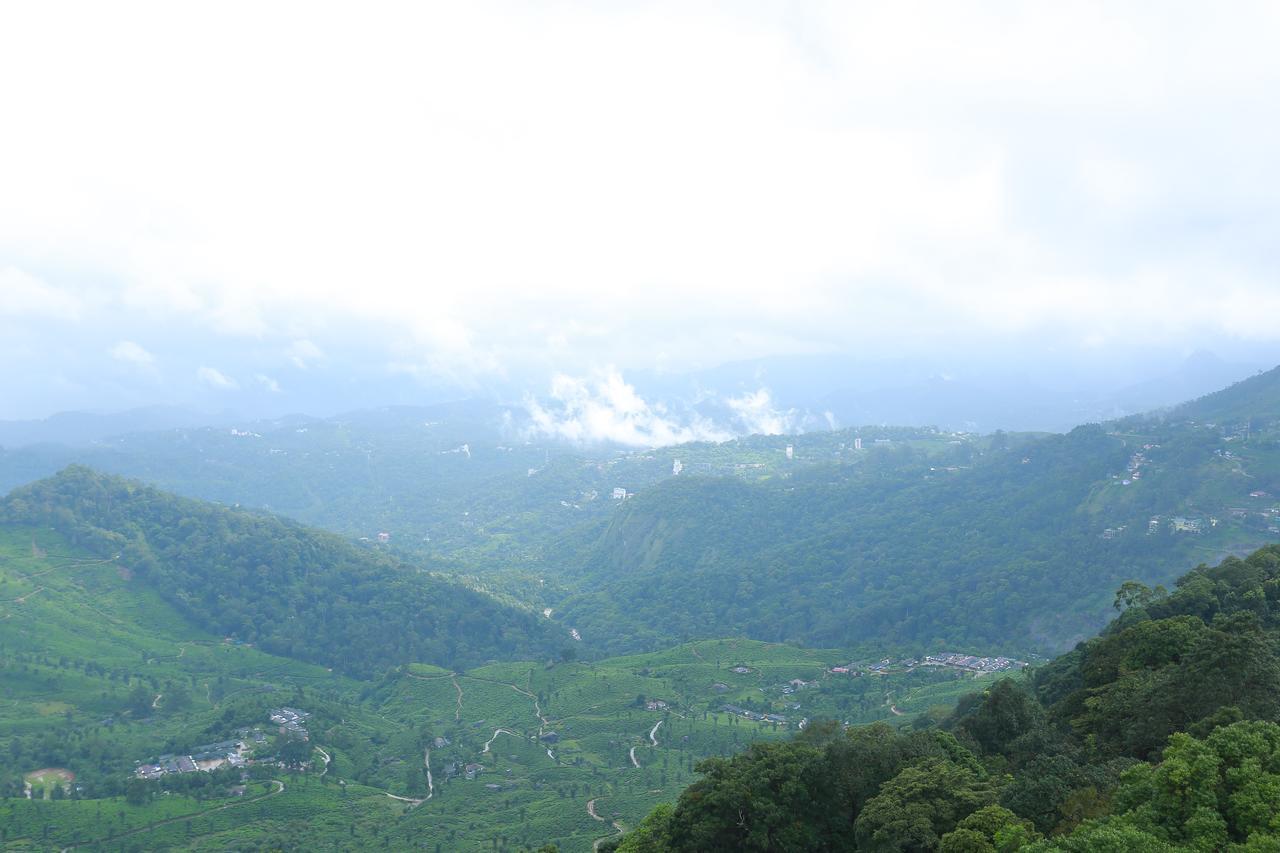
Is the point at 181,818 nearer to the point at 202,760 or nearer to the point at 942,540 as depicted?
the point at 202,760

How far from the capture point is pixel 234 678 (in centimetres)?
9869

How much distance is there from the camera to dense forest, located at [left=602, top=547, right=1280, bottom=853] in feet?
74.6

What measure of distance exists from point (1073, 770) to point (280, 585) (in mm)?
116124

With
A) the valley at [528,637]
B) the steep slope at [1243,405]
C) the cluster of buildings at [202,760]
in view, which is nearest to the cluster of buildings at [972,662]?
the valley at [528,637]

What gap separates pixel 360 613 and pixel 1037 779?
106310mm

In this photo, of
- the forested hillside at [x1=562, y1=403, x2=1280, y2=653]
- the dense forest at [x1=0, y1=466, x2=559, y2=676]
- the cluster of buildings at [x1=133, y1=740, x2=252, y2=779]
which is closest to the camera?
the cluster of buildings at [x1=133, y1=740, x2=252, y2=779]

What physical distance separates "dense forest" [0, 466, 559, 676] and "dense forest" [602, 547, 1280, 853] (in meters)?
86.4

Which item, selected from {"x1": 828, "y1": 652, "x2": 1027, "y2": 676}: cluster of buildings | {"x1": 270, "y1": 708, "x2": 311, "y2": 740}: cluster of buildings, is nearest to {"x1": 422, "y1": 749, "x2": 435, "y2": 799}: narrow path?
{"x1": 270, "y1": 708, "x2": 311, "y2": 740}: cluster of buildings

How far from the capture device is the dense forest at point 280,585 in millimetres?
114812

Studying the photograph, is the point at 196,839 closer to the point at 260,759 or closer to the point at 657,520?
the point at 260,759

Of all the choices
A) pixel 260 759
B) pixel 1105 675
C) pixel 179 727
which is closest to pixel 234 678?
pixel 179 727

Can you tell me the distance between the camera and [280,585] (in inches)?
4855

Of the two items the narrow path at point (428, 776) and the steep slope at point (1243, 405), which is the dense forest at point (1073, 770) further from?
the steep slope at point (1243, 405)

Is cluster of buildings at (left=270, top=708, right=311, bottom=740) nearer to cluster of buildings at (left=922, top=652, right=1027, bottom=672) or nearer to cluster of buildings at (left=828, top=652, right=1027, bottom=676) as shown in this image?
cluster of buildings at (left=828, top=652, right=1027, bottom=676)
